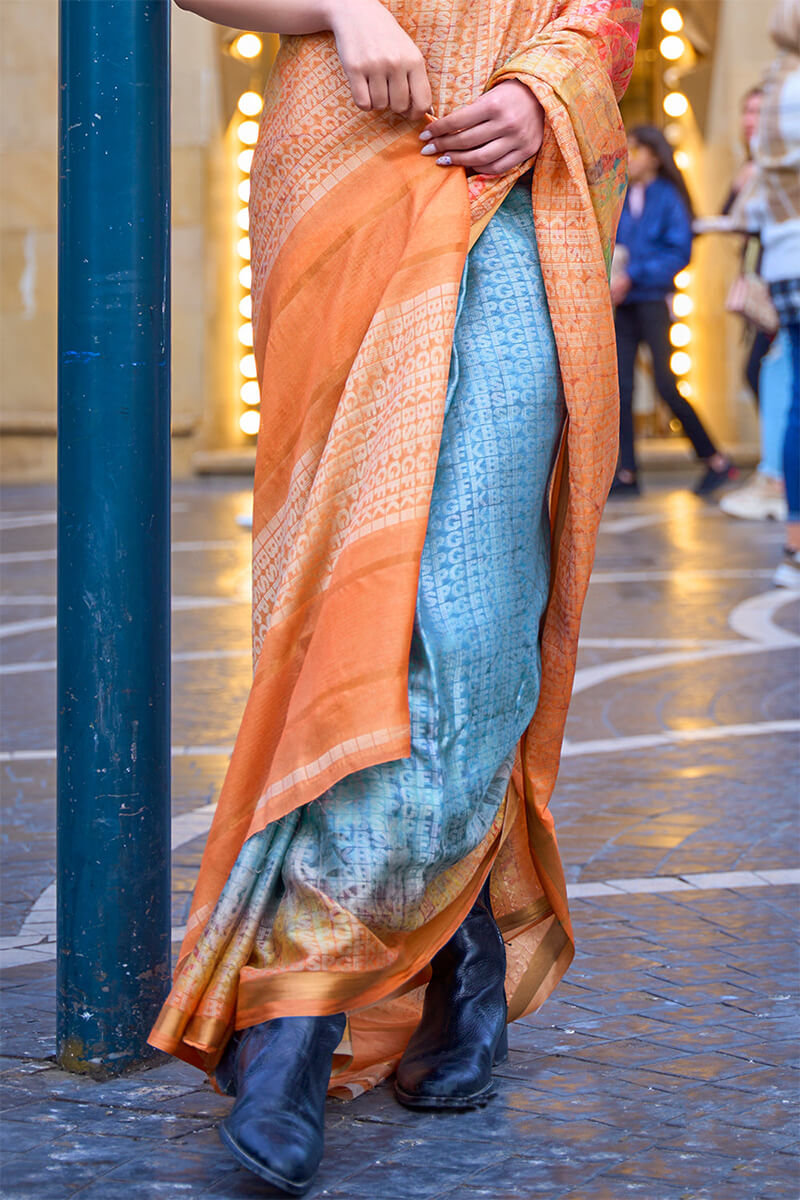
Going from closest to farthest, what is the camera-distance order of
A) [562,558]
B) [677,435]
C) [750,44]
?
[562,558], [750,44], [677,435]

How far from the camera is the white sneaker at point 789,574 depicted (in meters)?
7.07

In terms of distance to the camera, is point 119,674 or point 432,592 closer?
point 432,592

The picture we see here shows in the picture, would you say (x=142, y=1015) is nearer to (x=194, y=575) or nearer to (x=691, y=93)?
(x=194, y=575)

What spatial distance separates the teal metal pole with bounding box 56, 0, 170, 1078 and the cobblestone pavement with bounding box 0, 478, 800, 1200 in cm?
17

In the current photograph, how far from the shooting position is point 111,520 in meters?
2.25

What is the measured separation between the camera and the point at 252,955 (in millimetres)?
2066

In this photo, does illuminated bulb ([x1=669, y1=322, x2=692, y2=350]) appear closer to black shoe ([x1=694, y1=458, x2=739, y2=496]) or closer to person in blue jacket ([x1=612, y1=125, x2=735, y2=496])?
person in blue jacket ([x1=612, y1=125, x2=735, y2=496])

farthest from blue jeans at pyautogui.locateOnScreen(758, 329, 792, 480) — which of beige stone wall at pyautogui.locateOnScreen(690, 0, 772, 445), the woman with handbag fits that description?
beige stone wall at pyautogui.locateOnScreen(690, 0, 772, 445)

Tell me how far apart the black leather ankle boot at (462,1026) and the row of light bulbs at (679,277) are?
44.0 ft

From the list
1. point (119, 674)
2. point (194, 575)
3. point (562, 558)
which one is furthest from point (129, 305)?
point (194, 575)

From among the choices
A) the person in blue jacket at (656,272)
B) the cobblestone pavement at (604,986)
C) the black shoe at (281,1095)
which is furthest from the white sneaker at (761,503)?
the black shoe at (281,1095)

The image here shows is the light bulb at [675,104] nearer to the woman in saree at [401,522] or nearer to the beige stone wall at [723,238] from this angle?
the beige stone wall at [723,238]

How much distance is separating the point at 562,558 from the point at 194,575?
5.62m

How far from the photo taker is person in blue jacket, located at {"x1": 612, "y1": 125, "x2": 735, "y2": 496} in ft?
39.2
